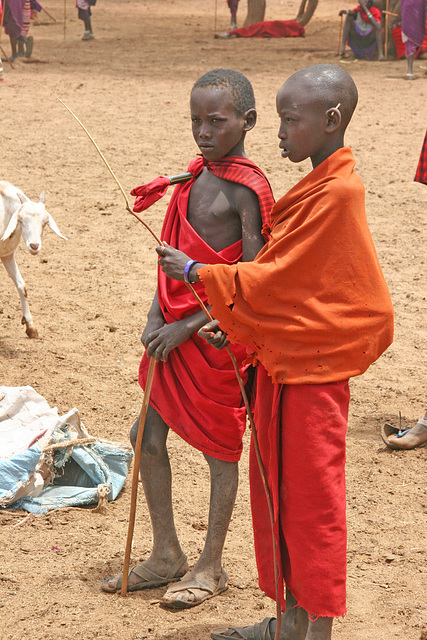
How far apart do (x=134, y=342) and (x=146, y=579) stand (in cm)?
237

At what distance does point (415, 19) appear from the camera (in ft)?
41.6

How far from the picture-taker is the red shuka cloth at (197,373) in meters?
2.65

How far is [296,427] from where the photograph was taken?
87.0 inches

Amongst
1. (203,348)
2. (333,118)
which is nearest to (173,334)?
(203,348)

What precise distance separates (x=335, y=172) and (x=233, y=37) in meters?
16.2

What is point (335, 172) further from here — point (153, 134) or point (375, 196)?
point (153, 134)

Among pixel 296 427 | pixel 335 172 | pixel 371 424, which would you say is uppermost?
pixel 335 172

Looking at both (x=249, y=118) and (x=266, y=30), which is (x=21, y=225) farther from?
(x=266, y=30)

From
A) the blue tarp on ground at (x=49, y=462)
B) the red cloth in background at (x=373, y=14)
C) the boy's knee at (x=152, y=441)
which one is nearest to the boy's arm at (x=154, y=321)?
the boy's knee at (x=152, y=441)

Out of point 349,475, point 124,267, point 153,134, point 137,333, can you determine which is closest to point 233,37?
point 153,134

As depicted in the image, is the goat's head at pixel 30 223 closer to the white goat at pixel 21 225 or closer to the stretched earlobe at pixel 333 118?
the white goat at pixel 21 225

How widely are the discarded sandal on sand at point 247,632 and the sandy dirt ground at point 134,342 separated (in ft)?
0.27

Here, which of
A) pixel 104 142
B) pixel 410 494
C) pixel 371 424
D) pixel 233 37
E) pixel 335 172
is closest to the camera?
pixel 335 172

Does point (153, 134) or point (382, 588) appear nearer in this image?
point (382, 588)
